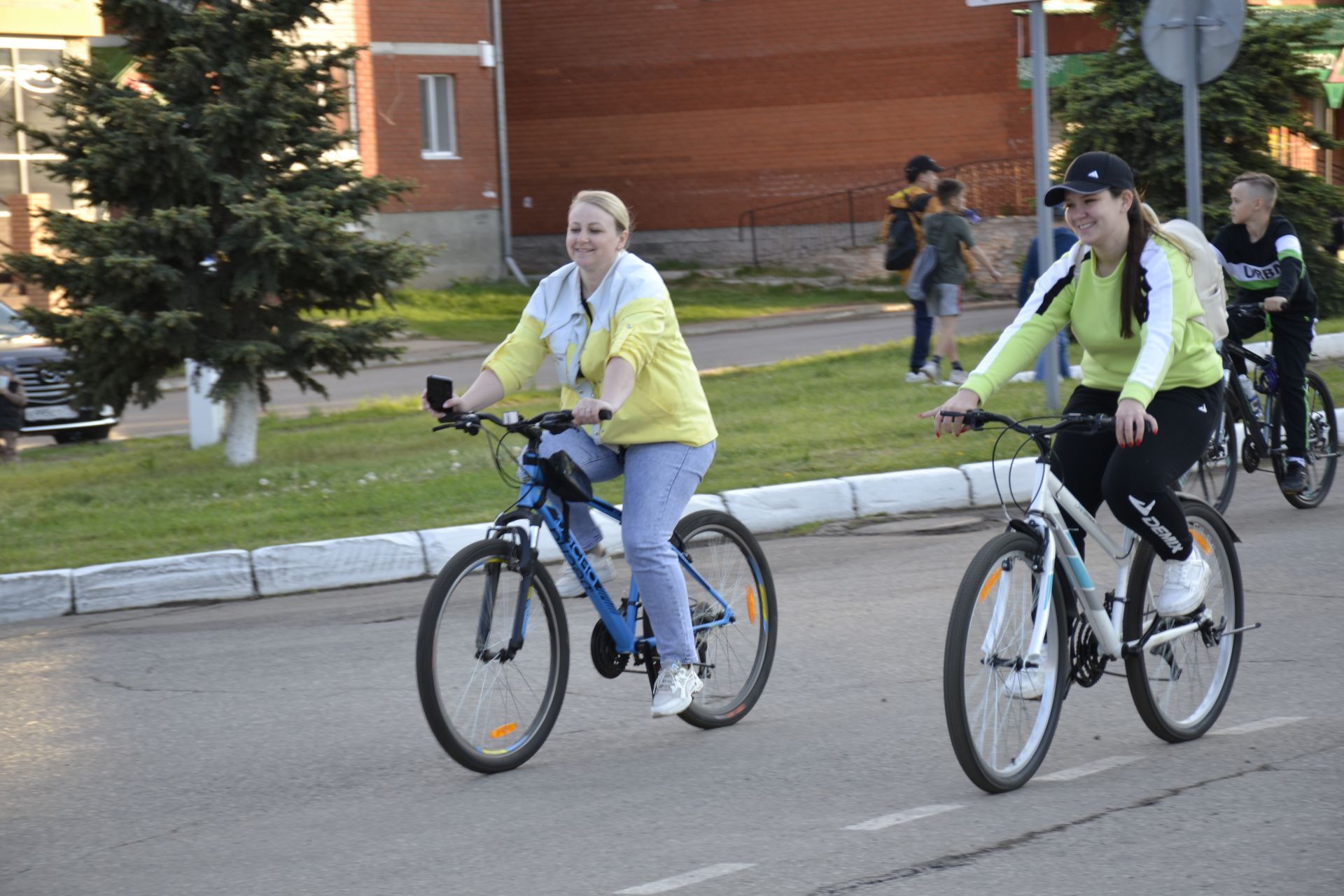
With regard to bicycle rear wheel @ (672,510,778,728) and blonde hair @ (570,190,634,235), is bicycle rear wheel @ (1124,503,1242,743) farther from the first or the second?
blonde hair @ (570,190,634,235)

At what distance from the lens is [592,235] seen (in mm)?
5332

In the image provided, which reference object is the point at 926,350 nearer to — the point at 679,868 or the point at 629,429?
the point at 629,429

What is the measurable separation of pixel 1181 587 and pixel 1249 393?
15.3 feet

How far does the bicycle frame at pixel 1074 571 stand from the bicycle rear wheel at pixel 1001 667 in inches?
1.5

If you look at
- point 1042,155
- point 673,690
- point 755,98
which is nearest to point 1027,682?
point 673,690

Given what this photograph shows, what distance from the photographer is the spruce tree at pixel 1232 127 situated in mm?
20688

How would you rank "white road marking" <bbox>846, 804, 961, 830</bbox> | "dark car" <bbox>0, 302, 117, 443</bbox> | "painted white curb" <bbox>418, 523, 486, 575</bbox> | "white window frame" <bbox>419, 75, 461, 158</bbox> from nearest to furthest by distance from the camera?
"white road marking" <bbox>846, 804, 961, 830</bbox> < "painted white curb" <bbox>418, 523, 486, 575</bbox> < "dark car" <bbox>0, 302, 117, 443</bbox> < "white window frame" <bbox>419, 75, 461, 158</bbox>

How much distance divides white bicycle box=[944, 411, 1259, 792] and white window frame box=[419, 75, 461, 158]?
2829cm

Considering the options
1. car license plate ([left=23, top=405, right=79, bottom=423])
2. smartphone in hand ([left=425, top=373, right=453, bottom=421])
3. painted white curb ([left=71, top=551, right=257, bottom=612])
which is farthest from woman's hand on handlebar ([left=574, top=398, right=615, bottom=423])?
car license plate ([left=23, top=405, right=79, bottom=423])

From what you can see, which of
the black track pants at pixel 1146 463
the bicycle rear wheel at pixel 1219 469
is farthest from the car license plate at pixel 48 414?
the black track pants at pixel 1146 463

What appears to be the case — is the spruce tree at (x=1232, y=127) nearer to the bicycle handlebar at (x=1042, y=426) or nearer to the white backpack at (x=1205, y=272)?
the white backpack at (x=1205, y=272)

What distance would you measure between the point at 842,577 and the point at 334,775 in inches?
141

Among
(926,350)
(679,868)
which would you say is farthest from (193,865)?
(926,350)

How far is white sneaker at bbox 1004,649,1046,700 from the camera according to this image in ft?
15.9
